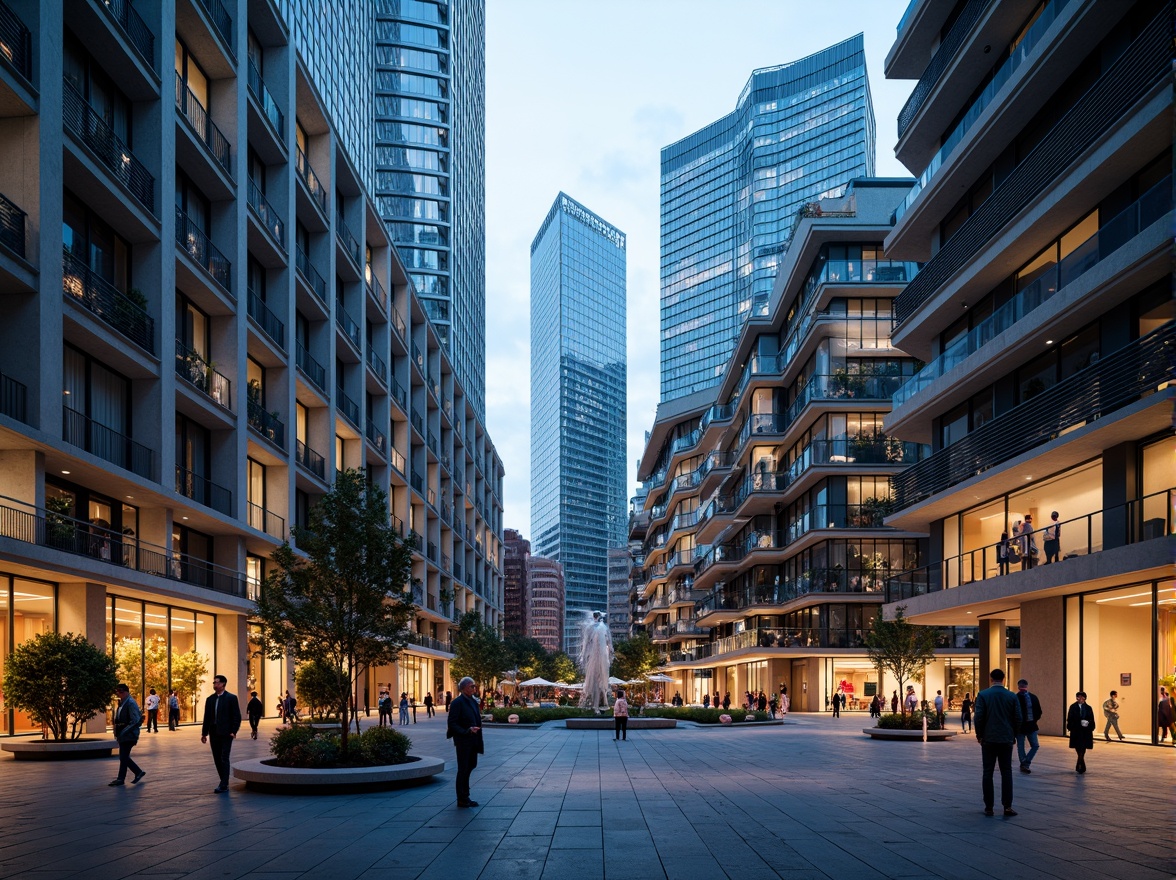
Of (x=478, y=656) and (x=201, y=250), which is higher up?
(x=201, y=250)

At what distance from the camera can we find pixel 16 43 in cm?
2383

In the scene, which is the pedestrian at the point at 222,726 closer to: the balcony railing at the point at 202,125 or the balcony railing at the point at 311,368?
the balcony railing at the point at 202,125

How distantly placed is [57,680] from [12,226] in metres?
10.5

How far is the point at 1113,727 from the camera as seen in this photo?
85.8 ft

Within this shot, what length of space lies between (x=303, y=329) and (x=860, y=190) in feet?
108

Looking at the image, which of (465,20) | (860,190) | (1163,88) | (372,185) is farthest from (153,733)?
(465,20)

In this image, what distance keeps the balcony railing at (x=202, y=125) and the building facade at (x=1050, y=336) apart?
81.3ft

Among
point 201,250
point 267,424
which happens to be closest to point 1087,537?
point 201,250

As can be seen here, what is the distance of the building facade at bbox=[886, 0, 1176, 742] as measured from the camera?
75.9ft

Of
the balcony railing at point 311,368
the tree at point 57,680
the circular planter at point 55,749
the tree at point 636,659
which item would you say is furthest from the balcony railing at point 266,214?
the tree at point 636,659

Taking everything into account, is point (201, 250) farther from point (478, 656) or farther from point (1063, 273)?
point (478, 656)

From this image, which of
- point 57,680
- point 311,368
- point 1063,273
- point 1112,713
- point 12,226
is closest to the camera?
point 57,680

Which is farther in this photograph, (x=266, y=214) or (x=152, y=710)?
(x=266, y=214)

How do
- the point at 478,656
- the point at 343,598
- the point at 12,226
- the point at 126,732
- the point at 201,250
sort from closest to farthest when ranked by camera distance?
the point at 126,732 < the point at 343,598 < the point at 12,226 < the point at 201,250 < the point at 478,656
